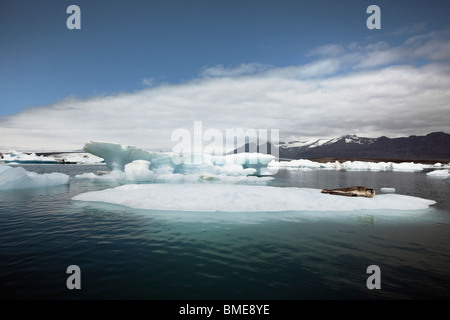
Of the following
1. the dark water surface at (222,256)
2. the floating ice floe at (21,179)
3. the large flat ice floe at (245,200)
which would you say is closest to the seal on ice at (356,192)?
the large flat ice floe at (245,200)

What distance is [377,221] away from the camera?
11133 mm

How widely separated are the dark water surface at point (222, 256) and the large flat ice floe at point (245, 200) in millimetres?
1546

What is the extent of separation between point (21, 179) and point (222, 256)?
25614 millimetres

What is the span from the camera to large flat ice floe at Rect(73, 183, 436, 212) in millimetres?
13273

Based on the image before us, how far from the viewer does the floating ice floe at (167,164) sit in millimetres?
33156

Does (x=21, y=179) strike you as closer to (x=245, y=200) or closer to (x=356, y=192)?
(x=245, y=200)

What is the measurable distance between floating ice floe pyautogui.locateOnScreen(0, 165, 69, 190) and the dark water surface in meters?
14.9

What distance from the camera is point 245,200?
45.5 feet

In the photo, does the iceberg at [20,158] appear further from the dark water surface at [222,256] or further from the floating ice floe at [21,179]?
the dark water surface at [222,256]

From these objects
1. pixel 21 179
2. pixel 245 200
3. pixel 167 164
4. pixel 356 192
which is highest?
pixel 167 164

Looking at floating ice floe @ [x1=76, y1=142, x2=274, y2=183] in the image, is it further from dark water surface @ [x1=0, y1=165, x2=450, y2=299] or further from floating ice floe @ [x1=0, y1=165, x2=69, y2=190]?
dark water surface @ [x1=0, y1=165, x2=450, y2=299]

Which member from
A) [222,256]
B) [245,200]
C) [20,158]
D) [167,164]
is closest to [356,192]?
[245,200]
